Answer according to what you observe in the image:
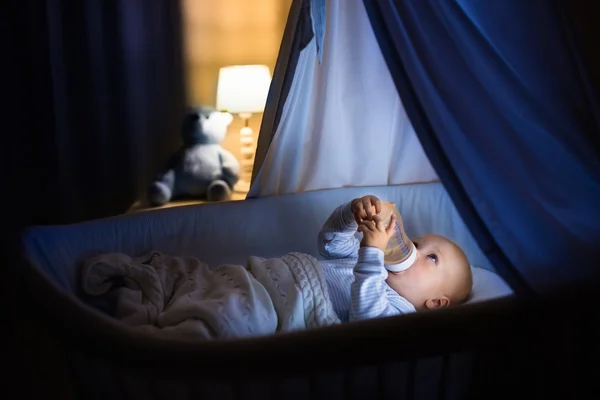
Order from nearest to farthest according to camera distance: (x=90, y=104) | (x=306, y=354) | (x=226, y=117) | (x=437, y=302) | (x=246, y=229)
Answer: (x=306, y=354)
(x=437, y=302)
(x=246, y=229)
(x=90, y=104)
(x=226, y=117)

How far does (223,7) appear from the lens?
9.28 ft

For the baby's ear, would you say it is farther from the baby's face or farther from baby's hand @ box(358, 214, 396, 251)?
baby's hand @ box(358, 214, 396, 251)

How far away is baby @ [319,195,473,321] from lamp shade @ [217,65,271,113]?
44.6 inches

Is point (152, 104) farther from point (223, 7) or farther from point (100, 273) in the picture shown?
→ point (100, 273)

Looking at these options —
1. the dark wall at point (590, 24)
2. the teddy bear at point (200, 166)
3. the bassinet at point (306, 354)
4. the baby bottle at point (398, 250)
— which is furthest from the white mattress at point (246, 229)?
the teddy bear at point (200, 166)

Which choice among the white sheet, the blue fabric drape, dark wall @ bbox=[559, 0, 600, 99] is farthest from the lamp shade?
the blue fabric drape

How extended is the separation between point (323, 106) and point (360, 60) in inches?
7.5

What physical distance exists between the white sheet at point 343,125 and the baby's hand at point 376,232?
1.67ft

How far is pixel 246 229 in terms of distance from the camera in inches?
72.9

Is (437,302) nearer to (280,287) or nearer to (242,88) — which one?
(280,287)

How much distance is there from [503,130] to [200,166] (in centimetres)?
169

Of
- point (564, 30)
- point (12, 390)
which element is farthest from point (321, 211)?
point (12, 390)

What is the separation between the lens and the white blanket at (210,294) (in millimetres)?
1241

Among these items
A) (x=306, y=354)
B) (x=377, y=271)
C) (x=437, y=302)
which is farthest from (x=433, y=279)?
(x=306, y=354)
